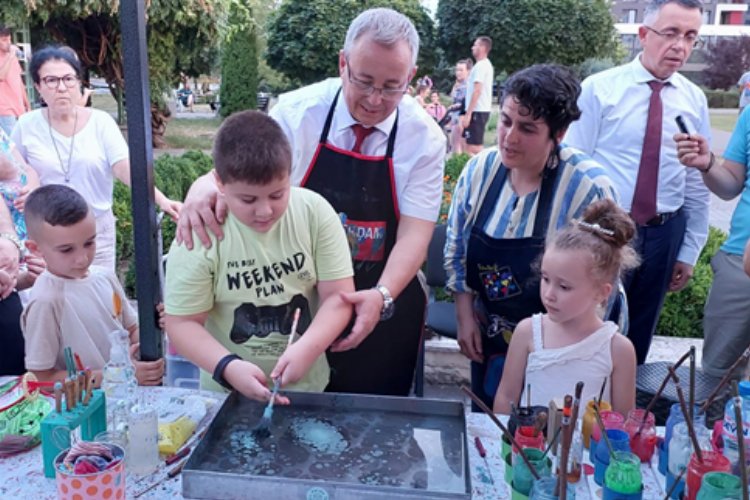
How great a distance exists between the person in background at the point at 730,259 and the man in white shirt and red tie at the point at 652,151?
0.17 metres

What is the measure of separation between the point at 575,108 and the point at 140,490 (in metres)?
1.52

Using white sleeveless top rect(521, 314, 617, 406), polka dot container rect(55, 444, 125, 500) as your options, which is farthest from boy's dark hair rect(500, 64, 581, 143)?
polka dot container rect(55, 444, 125, 500)

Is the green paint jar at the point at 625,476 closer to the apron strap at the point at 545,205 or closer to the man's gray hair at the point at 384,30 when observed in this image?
the apron strap at the point at 545,205

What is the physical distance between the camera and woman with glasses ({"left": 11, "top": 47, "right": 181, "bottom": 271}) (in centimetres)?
324

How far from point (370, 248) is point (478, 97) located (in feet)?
27.0

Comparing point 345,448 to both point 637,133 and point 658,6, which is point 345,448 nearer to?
point 637,133

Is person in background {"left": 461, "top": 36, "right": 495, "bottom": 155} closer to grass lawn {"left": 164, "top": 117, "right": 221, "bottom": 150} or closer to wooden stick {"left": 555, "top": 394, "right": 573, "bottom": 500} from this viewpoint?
grass lawn {"left": 164, "top": 117, "right": 221, "bottom": 150}

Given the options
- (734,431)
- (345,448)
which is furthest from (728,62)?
(345,448)

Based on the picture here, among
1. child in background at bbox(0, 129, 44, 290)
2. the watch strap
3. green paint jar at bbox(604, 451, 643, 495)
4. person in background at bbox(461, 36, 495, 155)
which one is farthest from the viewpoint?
person in background at bbox(461, 36, 495, 155)

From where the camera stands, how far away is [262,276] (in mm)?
1670

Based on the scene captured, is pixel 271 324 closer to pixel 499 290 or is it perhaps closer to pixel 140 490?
pixel 140 490

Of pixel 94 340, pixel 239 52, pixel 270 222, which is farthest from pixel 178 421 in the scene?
pixel 239 52

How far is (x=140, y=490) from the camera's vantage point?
132cm

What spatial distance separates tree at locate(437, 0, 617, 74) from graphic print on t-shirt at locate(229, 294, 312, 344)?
19.6 m
